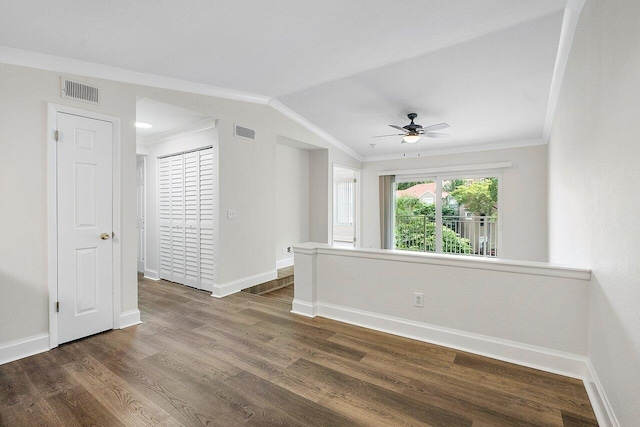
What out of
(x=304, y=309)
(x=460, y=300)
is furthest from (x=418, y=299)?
(x=304, y=309)

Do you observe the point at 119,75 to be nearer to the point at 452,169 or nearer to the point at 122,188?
the point at 122,188

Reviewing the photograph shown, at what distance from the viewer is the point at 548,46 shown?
2.86 metres

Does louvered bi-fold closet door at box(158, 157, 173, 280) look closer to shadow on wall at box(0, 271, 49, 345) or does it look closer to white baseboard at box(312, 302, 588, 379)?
shadow on wall at box(0, 271, 49, 345)

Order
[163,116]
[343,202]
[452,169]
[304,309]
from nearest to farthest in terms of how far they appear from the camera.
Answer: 1. [304,309]
2. [163,116]
3. [452,169]
4. [343,202]

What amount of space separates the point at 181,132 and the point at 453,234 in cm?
533

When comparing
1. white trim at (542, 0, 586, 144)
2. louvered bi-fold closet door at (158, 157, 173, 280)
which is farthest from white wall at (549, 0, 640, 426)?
louvered bi-fold closet door at (158, 157, 173, 280)

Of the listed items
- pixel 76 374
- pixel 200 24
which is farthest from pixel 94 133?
pixel 76 374

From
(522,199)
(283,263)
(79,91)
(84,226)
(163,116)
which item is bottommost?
(283,263)

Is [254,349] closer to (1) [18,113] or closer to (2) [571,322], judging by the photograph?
(2) [571,322]

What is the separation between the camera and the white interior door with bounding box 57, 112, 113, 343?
8.85 ft

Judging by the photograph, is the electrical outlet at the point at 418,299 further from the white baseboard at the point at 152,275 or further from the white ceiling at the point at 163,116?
the white baseboard at the point at 152,275

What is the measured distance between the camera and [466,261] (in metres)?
2.52

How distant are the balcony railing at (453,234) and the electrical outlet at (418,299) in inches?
152

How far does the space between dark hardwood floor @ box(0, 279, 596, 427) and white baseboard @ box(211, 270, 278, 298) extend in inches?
39.5
